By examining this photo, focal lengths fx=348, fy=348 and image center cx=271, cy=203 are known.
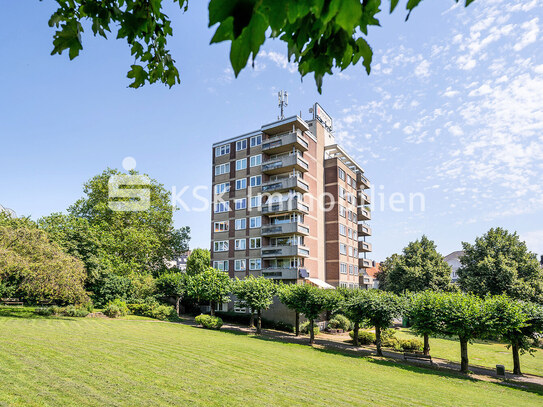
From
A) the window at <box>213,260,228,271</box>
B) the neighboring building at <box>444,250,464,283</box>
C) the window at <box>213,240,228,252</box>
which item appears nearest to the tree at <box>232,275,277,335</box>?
the window at <box>213,260,228,271</box>

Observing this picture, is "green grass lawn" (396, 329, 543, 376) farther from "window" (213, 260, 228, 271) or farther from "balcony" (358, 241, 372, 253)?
"window" (213, 260, 228, 271)

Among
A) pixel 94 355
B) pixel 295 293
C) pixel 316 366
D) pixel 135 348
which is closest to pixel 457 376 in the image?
pixel 316 366

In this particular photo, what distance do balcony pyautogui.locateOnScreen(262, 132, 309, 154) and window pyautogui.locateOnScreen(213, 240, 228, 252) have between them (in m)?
13.5

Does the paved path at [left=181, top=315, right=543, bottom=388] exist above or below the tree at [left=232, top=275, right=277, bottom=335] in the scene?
below

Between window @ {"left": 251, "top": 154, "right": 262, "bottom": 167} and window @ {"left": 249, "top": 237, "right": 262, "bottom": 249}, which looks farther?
window @ {"left": 251, "top": 154, "right": 262, "bottom": 167}

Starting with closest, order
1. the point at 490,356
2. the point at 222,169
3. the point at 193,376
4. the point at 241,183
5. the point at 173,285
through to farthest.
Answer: the point at 193,376, the point at 490,356, the point at 173,285, the point at 241,183, the point at 222,169

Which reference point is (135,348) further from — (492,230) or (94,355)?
(492,230)

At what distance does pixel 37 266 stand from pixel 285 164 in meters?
27.3

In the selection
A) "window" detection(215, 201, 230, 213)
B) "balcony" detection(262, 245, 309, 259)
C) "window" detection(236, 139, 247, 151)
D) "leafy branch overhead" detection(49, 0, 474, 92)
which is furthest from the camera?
"window" detection(236, 139, 247, 151)

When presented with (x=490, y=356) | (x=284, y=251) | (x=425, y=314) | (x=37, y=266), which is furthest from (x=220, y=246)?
(x=490, y=356)

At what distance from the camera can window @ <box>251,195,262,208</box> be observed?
44862 mm

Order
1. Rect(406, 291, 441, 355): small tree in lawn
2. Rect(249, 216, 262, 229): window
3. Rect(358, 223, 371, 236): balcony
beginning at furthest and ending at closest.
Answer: Rect(358, 223, 371, 236): balcony < Rect(249, 216, 262, 229): window < Rect(406, 291, 441, 355): small tree in lawn

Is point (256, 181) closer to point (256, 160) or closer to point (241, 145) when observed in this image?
point (256, 160)

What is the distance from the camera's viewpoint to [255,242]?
44281 mm
